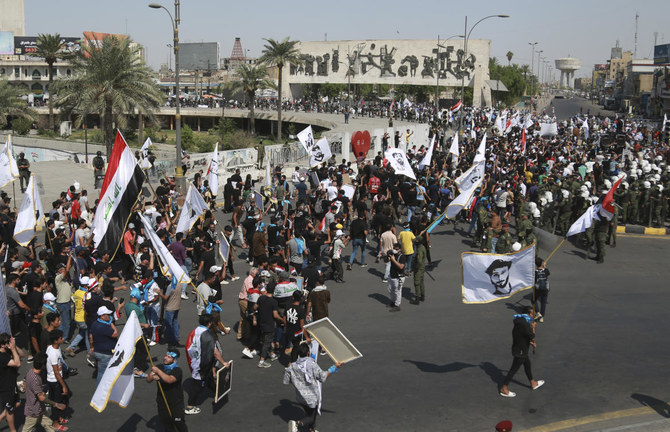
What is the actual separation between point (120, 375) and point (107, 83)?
82.3 feet

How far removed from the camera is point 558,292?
44.2 ft

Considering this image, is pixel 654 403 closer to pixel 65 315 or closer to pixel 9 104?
pixel 65 315

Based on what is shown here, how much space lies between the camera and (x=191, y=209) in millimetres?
13812

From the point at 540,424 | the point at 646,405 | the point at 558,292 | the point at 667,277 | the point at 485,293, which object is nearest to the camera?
the point at 540,424

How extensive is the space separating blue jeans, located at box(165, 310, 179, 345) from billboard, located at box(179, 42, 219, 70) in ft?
509

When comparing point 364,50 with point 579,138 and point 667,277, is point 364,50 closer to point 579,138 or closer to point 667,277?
point 579,138

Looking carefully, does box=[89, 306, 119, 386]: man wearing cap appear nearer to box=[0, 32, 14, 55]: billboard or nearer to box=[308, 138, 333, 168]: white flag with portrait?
box=[308, 138, 333, 168]: white flag with portrait

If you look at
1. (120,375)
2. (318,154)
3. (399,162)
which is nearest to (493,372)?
(120,375)

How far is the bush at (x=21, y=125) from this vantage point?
51938 millimetres

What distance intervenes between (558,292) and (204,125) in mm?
65229

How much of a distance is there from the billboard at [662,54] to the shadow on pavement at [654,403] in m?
91.1

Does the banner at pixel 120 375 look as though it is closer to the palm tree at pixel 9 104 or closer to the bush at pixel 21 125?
the palm tree at pixel 9 104

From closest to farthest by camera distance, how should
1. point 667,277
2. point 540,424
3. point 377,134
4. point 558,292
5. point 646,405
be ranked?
point 540,424, point 646,405, point 558,292, point 667,277, point 377,134

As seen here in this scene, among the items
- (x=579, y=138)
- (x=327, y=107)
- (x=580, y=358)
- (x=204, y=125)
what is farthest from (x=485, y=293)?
(x=204, y=125)
